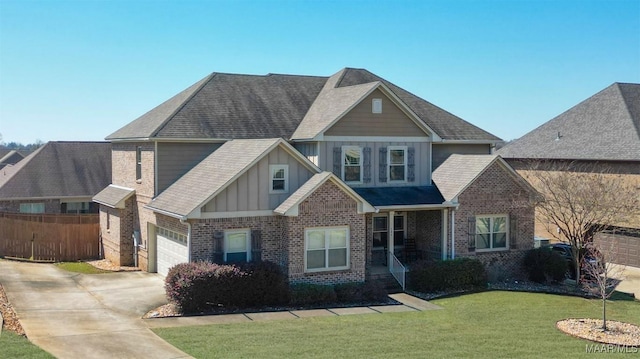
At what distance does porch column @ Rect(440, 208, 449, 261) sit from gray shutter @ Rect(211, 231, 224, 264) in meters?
8.93

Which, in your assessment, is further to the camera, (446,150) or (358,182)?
(446,150)

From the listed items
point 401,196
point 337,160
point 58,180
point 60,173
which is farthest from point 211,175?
point 60,173

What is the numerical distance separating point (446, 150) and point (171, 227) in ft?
42.6

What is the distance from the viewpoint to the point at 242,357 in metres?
14.6

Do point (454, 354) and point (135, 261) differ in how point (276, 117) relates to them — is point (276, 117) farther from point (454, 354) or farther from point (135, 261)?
point (454, 354)

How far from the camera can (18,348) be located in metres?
14.0

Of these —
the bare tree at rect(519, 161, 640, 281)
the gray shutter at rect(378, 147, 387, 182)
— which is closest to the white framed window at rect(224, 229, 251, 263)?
the gray shutter at rect(378, 147, 387, 182)

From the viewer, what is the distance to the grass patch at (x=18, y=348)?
13.5 m

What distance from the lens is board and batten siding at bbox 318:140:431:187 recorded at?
26922 mm

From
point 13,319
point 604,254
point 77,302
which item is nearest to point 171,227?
point 77,302

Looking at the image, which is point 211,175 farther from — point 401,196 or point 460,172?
point 460,172

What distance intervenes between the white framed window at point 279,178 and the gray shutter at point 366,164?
5.18m

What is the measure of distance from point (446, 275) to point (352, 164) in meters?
6.06

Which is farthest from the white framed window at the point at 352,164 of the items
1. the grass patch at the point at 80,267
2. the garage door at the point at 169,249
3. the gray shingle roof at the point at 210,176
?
the grass patch at the point at 80,267
